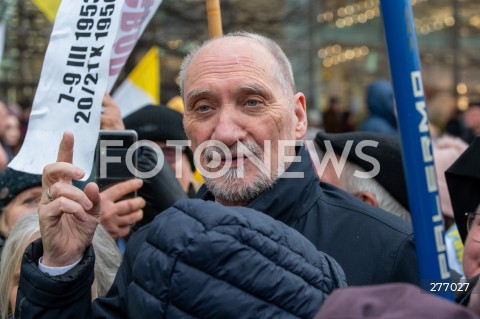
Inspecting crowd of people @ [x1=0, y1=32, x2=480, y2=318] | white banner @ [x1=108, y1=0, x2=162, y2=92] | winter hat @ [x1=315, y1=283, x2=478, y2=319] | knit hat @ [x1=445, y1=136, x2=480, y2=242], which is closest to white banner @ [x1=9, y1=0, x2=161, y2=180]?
crowd of people @ [x1=0, y1=32, x2=480, y2=318]

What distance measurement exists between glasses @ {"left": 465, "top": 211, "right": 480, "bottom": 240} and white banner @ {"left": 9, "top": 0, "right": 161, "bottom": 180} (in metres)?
1.32

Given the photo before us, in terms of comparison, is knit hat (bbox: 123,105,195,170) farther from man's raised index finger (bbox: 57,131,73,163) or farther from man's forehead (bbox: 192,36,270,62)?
man's raised index finger (bbox: 57,131,73,163)

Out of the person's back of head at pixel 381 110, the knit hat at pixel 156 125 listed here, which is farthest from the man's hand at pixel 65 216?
the person's back of head at pixel 381 110

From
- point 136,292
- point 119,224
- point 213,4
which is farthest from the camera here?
point 119,224

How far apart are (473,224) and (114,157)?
1434 millimetres

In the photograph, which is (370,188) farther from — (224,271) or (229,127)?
(224,271)

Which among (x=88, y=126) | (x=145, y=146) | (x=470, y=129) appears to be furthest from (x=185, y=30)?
(x=88, y=126)

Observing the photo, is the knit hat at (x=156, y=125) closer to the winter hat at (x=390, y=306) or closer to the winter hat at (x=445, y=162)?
the winter hat at (x=445, y=162)

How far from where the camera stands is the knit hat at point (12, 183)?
3.41m

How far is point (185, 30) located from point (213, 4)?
1146 cm

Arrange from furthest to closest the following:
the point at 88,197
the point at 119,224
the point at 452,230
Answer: the point at 452,230 → the point at 119,224 → the point at 88,197

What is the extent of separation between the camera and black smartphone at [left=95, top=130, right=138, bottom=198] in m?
3.05

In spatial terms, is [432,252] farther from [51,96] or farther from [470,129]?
[470,129]

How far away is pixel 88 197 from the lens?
6.89ft
